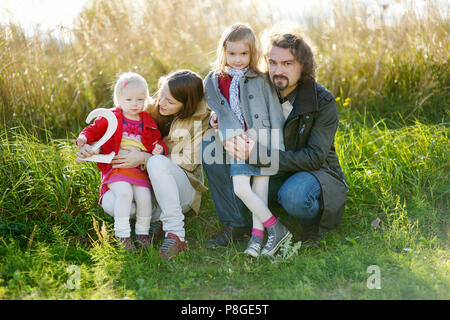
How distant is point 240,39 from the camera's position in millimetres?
2955

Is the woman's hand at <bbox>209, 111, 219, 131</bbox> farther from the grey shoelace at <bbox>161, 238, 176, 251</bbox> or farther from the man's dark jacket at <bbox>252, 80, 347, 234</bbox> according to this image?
the grey shoelace at <bbox>161, 238, 176, 251</bbox>

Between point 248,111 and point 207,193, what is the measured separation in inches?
34.1

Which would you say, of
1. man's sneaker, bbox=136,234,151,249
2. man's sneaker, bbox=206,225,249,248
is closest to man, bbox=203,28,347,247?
man's sneaker, bbox=206,225,249,248

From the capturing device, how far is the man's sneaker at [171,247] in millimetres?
2891

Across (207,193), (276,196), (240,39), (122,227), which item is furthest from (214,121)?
(122,227)

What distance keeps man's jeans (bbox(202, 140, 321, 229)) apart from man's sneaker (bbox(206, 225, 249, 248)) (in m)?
0.05

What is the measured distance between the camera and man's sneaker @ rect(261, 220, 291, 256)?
113 inches

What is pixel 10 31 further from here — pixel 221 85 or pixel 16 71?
pixel 221 85

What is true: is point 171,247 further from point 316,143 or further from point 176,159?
point 316,143

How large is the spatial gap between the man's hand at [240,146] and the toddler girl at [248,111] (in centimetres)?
3

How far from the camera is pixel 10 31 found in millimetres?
4266

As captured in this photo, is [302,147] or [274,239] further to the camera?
[302,147]

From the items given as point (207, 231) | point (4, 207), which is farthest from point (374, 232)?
point (4, 207)

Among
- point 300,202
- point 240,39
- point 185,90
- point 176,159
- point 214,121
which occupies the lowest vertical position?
point 300,202
